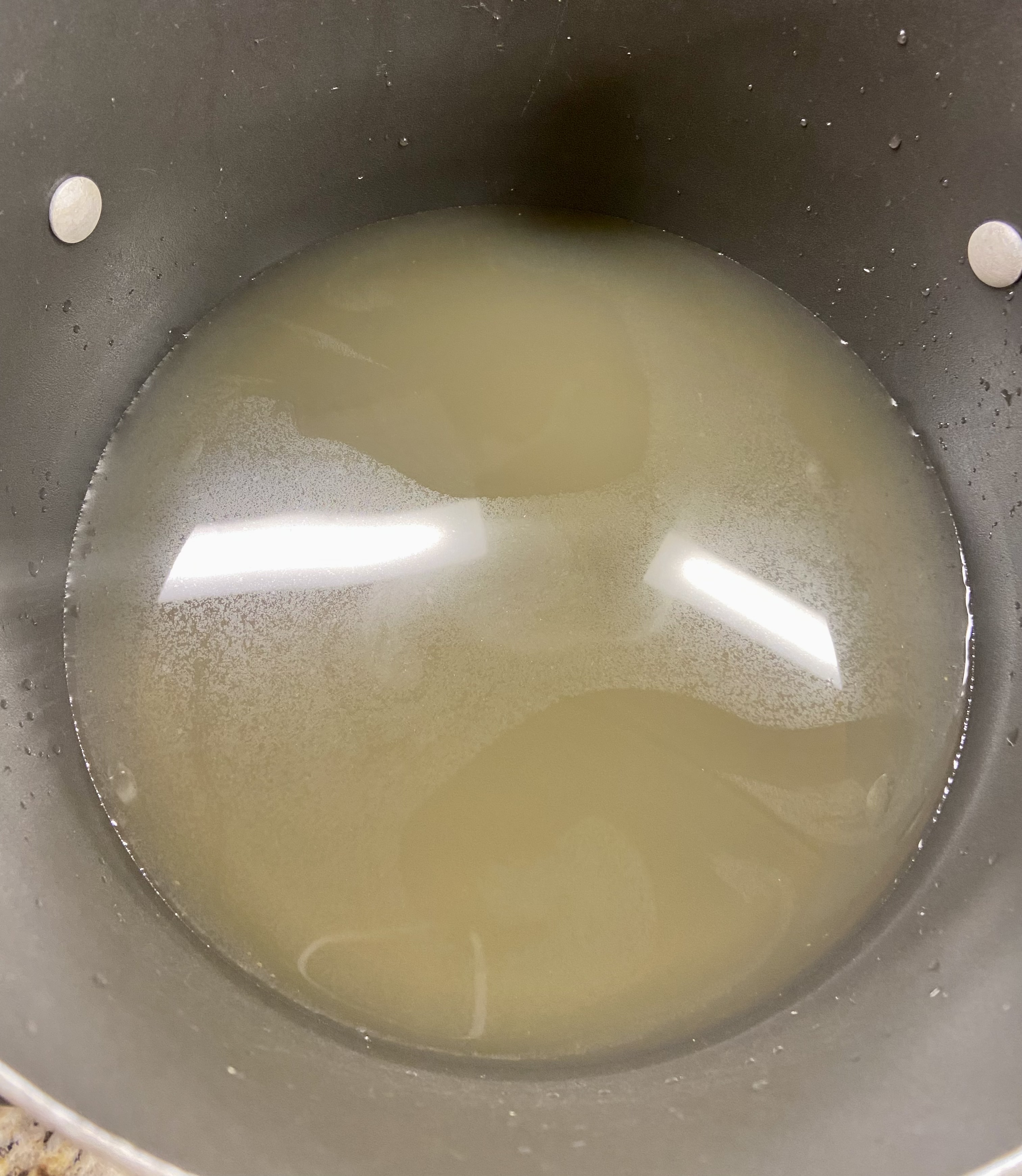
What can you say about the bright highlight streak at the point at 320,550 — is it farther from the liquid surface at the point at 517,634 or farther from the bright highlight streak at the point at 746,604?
the bright highlight streak at the point at 746,604

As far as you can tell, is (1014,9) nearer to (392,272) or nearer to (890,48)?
(890,48)

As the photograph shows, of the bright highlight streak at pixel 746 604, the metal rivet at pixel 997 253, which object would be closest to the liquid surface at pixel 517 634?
the bright highlight streak at pixel 746 604

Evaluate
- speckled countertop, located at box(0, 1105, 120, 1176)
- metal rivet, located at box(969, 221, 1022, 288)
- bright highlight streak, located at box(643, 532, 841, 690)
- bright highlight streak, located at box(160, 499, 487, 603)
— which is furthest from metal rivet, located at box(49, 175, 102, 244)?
metal rivet, located at box(969, 221, 1022, 288)

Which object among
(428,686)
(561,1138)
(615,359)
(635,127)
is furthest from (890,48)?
(561,1138)

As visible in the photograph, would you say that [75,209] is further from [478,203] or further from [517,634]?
[517,634]

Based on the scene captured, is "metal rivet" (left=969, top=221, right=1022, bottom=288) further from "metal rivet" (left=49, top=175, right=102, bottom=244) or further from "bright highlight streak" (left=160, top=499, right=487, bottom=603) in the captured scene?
"metal rivet" (left=49, top=175, right=102, bottom=244)
